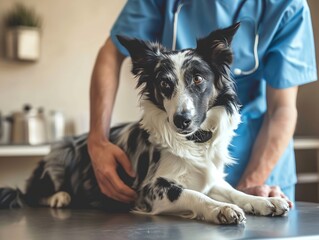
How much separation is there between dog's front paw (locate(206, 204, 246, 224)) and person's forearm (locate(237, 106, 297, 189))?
384 millimetres

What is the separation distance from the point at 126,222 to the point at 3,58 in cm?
263

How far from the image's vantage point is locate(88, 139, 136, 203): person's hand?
131 cm

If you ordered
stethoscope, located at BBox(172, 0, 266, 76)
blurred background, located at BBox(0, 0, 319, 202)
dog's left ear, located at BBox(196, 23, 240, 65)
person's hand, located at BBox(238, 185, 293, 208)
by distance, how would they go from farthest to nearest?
blurred background, located at BBox(0, 0, 319, 202) < stethoscope, located at BBox(172, 0, 266, 76) < person's hand, located at BBox(238, 185, 293, 208) < dog's left ear, located at BBox(196, 23, 240, 65)

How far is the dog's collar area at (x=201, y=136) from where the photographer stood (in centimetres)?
111

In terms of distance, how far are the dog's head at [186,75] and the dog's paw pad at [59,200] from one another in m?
0.52

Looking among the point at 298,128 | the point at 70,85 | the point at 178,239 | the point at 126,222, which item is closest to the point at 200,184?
the point at 126,222

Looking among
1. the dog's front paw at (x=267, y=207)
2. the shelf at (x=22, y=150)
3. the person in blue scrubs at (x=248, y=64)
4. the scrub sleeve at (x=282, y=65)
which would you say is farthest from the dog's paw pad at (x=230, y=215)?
the shelf at (x=22, y=150)

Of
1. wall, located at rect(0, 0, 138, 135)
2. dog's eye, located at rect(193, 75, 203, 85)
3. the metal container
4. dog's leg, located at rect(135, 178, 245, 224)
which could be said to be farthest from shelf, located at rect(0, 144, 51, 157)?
dog's eye, located at rect(193, 75, 203, 85)

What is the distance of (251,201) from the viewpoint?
116 cm

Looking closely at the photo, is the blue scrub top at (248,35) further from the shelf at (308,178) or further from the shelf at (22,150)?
the shelf at (308,178)

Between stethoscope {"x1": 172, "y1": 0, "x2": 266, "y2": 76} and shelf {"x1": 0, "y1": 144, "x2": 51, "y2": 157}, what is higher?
stethoscope {"x1": 172, "y1": 0, "x2": 266, "y2": 76}

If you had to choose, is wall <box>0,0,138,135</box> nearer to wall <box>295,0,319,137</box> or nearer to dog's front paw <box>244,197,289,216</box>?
wall <box>295,0,319,137</box>

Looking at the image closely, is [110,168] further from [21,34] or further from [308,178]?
[308,178]

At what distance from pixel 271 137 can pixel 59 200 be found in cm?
61
